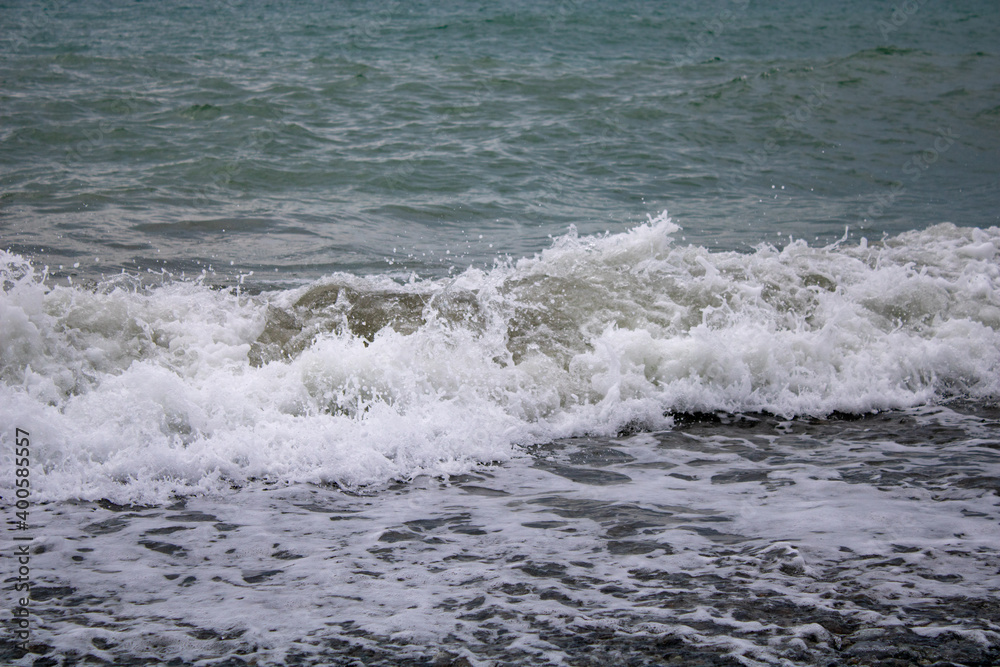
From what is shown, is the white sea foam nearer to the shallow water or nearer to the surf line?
the surf line

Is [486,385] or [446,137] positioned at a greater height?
[446,137]

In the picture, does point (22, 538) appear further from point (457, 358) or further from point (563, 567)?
point (457, 358)

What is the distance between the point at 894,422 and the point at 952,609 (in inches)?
96.4

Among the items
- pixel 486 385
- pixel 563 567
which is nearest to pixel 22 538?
pixel 563 567

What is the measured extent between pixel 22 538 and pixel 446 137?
918 centimetres

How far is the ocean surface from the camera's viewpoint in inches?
110

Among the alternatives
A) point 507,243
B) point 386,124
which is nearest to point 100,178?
point 386,124

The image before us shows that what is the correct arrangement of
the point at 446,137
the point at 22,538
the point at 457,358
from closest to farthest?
1. the point at 22,538
2. the point at 457,358
3. the point at 446,137

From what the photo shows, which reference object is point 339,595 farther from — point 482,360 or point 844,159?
point 844,159

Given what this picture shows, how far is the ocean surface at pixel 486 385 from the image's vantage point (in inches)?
110

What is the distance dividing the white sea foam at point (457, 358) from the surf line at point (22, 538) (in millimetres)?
85

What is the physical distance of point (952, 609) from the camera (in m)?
2.71

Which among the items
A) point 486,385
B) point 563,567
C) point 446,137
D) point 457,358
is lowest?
point 563,567

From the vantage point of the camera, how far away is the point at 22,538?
331 centimetres
